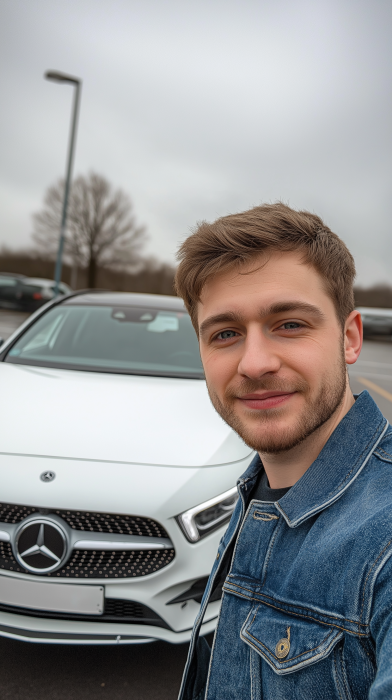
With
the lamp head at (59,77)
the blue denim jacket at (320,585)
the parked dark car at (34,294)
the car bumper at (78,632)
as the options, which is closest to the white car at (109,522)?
the car bumper at (78,632)

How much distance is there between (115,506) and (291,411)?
3.56 ft

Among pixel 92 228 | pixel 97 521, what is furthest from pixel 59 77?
pixel 92 228

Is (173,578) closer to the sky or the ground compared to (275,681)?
closer to the ground

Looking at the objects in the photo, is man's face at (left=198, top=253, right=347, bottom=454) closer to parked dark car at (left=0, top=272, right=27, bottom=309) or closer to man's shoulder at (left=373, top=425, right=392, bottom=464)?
man's shoulder at (left=373, top=425, right=392, bottom=464)

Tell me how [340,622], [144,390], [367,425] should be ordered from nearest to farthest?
[340,622] < [367,425] < [144,390]

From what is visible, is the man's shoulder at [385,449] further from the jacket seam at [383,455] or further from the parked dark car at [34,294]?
the parked dark car at [34,294]

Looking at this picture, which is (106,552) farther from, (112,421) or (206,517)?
(112,421)

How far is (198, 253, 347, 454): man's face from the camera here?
105 centimetres

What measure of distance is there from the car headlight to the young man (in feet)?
2.10

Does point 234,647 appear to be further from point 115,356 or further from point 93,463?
point 115,356

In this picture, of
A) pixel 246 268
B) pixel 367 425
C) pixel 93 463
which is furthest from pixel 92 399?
pixel 367 425

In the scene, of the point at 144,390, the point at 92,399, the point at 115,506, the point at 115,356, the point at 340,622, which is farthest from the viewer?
the point at 115,356

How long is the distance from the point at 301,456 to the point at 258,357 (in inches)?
9.0

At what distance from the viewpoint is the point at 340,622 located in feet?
2.51
